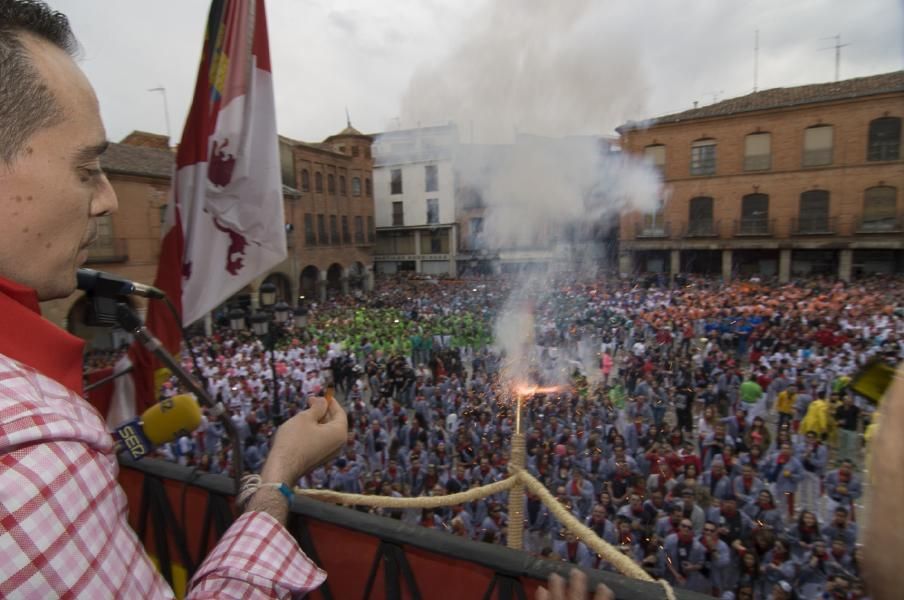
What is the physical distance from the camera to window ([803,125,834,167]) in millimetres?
27234

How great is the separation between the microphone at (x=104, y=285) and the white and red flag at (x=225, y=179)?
1443 mm

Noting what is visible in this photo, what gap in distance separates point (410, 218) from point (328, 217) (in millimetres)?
7211

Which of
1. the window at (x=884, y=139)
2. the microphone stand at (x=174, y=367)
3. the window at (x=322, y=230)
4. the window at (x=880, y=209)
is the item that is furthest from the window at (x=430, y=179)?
the microphone stand at (x=174, y=367)

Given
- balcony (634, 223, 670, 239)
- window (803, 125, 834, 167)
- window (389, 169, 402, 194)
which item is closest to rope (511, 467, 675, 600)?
balcony (634, 223, 670, 239)

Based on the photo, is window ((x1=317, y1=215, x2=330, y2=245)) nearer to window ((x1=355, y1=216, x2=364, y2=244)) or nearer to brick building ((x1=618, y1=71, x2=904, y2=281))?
window ((x1=355, y1=216, x2=364, y2=244))

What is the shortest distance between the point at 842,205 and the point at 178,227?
33.2 m

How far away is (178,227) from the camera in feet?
11.5

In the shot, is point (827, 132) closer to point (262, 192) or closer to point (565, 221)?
point (565, 221)

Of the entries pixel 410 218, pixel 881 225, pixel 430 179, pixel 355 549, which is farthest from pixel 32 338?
pixel 410 218

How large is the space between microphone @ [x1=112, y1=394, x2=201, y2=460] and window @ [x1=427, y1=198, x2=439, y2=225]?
106ft

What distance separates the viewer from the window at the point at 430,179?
26.6m

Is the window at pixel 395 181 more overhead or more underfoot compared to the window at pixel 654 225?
more overhead

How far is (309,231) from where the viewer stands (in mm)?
32312

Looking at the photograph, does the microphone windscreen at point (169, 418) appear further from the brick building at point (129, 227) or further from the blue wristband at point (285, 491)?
the brick building at point (129, 227)
